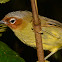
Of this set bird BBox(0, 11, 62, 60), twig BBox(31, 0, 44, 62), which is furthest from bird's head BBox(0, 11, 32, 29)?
twig BBox(31, 0, 44, 62)

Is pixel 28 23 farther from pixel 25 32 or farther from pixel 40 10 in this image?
pixel 40 10

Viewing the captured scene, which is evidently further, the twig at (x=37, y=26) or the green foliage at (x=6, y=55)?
the green foliage at (x=6, y=55)

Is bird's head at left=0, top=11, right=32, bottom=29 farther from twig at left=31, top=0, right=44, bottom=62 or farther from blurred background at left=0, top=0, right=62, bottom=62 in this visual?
twig at left=31, top=0, right=44, bottom=62

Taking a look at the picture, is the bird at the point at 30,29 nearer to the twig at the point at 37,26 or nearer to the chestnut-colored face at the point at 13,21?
the chestnut-colored face at the point at 13,21

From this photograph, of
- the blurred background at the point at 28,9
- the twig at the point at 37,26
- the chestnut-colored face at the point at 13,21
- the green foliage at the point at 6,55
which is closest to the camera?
the twig at the point at 37,26

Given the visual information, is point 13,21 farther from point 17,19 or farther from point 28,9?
point 28,9

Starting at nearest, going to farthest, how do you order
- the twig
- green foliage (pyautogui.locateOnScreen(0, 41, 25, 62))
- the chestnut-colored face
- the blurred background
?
the twig
green foliage (pyautogui.locateOnScreen(0, 41, 25, 62))
the chestnut-colored face
the blurred background

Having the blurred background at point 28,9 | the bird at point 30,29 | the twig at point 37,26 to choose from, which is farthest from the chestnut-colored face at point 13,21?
the twig at point 37,26
